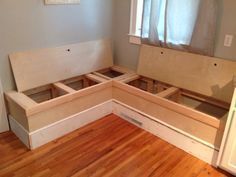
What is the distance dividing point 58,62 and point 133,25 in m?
1.12

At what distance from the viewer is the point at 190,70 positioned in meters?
2.57

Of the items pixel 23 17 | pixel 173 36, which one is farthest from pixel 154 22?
pixel 23 17

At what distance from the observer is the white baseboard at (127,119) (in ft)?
7.32

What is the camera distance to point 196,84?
2.54m

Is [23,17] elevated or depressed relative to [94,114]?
elevated

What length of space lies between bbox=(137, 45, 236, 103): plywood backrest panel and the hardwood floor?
2.35 ft

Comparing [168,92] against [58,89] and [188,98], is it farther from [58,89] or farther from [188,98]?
[58,89]

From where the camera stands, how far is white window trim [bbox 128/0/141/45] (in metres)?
2.97

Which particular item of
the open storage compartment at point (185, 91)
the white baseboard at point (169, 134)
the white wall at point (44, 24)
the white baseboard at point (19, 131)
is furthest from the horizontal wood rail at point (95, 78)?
the white baseboard at point (19, 131)

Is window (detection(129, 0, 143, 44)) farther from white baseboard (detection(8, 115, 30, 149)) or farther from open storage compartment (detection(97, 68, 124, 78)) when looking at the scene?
white baseboard (detection(8, 115, 30, 149))

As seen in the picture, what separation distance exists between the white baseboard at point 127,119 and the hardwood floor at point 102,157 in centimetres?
6

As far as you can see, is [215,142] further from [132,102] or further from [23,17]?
[23,17]

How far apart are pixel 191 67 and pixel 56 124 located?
1.62 m

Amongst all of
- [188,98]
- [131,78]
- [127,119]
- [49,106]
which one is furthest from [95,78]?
[188,98]
